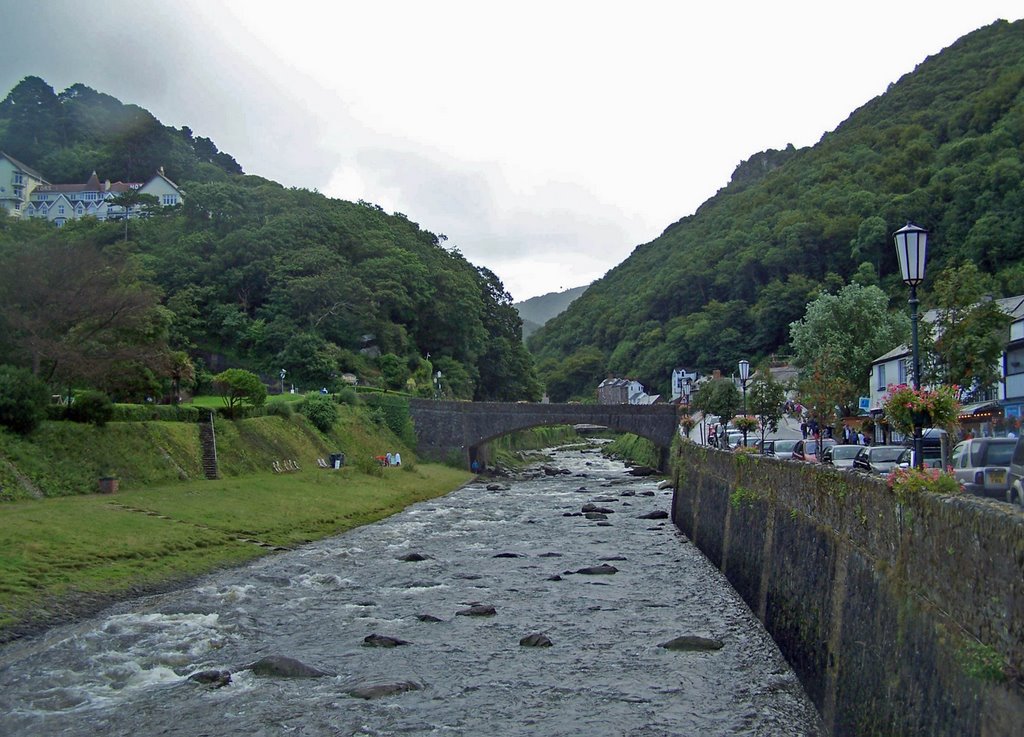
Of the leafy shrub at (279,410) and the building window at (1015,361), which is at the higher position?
the building window at (1015,361)

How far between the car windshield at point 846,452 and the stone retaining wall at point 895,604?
14.4m

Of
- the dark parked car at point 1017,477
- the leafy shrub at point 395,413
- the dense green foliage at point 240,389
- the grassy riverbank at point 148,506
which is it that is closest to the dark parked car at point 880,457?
the dark parked car at point 1017,477

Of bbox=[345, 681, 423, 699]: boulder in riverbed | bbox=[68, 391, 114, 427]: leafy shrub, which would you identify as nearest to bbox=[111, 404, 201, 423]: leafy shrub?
bbox=[68, 391, 114, 427]: leafy shrub

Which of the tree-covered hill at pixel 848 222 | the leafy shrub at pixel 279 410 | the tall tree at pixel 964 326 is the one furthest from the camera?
the tree-covered hill at pixel 848 222

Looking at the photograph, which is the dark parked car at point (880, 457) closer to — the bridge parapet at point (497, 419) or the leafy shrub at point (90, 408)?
the leafy shrub at point (90, 408)

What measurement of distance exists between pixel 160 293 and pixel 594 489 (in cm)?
3350

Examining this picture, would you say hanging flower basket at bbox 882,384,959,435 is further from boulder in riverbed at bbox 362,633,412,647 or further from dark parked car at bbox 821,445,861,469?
dark parked car at bbox 821,445,861,469

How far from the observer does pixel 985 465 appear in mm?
23125

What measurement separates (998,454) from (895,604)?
48.1ft

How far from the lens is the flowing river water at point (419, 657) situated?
14312 millimetres

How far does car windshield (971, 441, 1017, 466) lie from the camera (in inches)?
904

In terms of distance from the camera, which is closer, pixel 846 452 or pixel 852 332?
pixel 846 452

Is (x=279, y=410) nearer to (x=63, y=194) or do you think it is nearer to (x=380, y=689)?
(x=380, y=689)

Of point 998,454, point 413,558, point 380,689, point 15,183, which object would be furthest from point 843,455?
point 15,183
